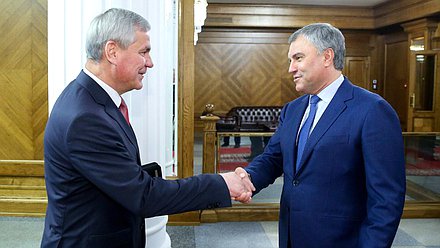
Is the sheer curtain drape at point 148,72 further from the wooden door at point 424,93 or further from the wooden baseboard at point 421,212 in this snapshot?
the wooden door at point 424,93

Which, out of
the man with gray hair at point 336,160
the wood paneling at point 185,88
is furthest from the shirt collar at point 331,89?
the wood paneling at point 185,88

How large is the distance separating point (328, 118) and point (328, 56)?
0.28 m

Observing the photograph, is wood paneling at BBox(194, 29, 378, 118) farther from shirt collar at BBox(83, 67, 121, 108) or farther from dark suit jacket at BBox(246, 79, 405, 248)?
shirt collar at BBox(83, 67, 121, 108)

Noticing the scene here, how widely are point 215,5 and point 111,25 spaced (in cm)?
1222

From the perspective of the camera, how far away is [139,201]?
5.98 ft

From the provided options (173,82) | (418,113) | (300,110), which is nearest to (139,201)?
(300,110)

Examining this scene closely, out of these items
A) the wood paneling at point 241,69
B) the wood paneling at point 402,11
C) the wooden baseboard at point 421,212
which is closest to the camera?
the wooden baseboard at point 421,212

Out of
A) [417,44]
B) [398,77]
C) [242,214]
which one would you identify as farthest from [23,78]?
[398,77]

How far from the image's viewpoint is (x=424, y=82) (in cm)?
1212

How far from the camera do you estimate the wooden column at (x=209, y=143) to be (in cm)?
614

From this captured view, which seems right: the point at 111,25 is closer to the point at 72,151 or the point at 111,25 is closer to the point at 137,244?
the point at 72,151

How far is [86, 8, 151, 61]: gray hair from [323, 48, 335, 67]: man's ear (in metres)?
0.84

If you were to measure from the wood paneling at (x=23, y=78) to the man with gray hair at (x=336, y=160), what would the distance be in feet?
14.6

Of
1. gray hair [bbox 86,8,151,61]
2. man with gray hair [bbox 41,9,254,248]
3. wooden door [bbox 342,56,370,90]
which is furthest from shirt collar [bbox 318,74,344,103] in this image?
wooden door [bbox 342,56,370,90]
